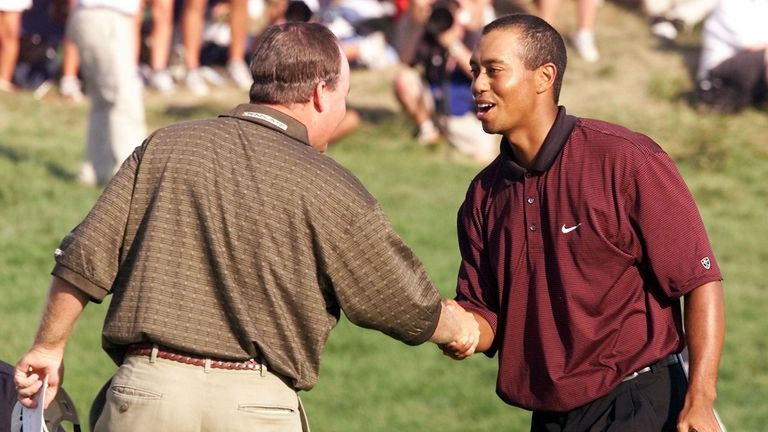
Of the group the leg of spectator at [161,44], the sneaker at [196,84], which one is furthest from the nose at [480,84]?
the sneaker at [196,84]

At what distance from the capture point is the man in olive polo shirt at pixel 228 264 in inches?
170

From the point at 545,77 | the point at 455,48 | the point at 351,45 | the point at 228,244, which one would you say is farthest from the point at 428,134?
the point at 228,244

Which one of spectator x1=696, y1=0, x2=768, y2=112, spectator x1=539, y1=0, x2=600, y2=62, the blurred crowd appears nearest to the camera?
the blurred crowd

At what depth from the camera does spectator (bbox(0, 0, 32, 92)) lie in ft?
43.0

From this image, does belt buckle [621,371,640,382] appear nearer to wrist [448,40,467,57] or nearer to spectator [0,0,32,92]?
wrist [448,40,467,57]

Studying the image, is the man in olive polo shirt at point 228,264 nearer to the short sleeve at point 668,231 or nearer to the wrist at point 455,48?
the short sleeve at point 668,231

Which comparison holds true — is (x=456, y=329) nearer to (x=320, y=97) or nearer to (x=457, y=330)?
(x=457, y=330)

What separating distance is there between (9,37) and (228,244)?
9.72 metres

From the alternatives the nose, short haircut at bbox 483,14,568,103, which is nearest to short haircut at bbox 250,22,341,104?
the nose

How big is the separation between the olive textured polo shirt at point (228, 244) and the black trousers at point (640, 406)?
84 centimetres

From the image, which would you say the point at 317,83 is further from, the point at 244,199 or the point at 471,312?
the point at 471,312

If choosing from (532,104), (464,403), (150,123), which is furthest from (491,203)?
(150,123)

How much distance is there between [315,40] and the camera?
4.46 meters

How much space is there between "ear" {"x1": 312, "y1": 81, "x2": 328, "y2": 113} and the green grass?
10.5 ft
